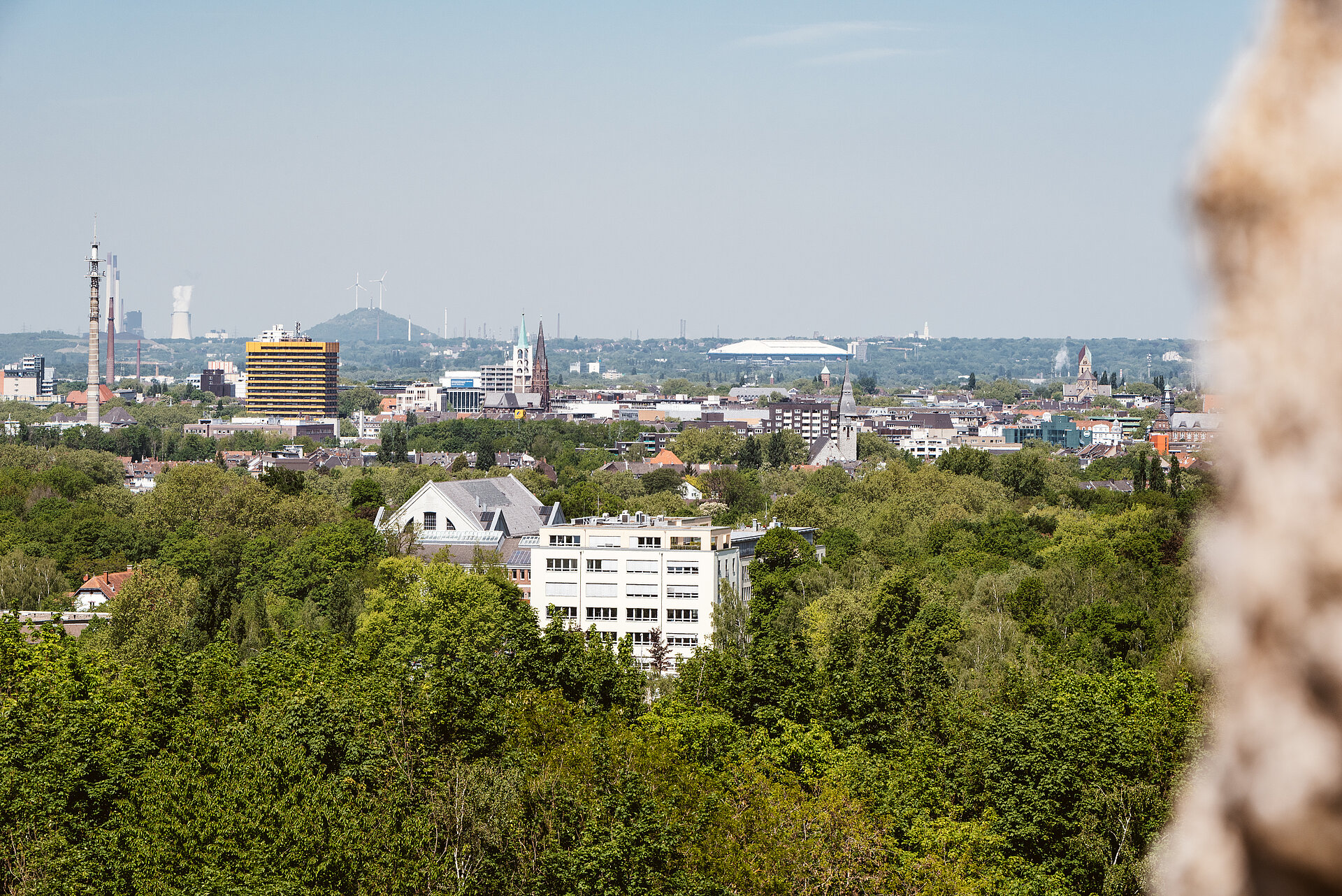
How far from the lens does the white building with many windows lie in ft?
176

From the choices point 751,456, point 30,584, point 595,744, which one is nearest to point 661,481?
point 751,456

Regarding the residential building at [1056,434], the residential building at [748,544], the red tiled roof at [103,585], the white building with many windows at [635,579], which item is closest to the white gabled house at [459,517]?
the residential building at [748,544]

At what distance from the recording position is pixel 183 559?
66.8 meters

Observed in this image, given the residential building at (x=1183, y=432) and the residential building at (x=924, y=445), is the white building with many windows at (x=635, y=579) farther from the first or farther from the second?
the residential building at (x=924, y=445)

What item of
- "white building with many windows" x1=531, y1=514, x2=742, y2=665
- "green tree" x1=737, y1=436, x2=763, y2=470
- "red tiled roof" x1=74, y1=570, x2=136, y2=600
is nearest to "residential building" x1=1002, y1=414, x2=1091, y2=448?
"green tree" x1=737, y1=436, x2=763, y2=470

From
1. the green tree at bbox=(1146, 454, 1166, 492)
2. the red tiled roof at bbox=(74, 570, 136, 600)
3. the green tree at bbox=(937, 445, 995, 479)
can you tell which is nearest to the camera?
the red tiled roof at bbox=(74, 570, 136, 600)

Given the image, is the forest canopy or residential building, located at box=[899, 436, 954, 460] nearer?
the forest canopy

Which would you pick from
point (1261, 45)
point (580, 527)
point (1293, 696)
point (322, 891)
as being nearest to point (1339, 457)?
point (1293, 696)

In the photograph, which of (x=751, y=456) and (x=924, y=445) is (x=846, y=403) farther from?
(x=751, y=456)

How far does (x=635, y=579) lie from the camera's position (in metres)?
54.3

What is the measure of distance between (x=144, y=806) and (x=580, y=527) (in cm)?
3184

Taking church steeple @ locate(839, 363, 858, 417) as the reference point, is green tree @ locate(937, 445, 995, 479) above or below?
below

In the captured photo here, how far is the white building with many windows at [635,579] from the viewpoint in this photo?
5378cm

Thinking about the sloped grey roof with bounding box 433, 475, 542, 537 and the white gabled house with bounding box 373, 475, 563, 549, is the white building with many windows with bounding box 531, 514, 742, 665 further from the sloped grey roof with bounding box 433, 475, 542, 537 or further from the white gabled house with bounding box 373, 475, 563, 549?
the sloped grey roof with bounding box 433, 475, 542, 537
